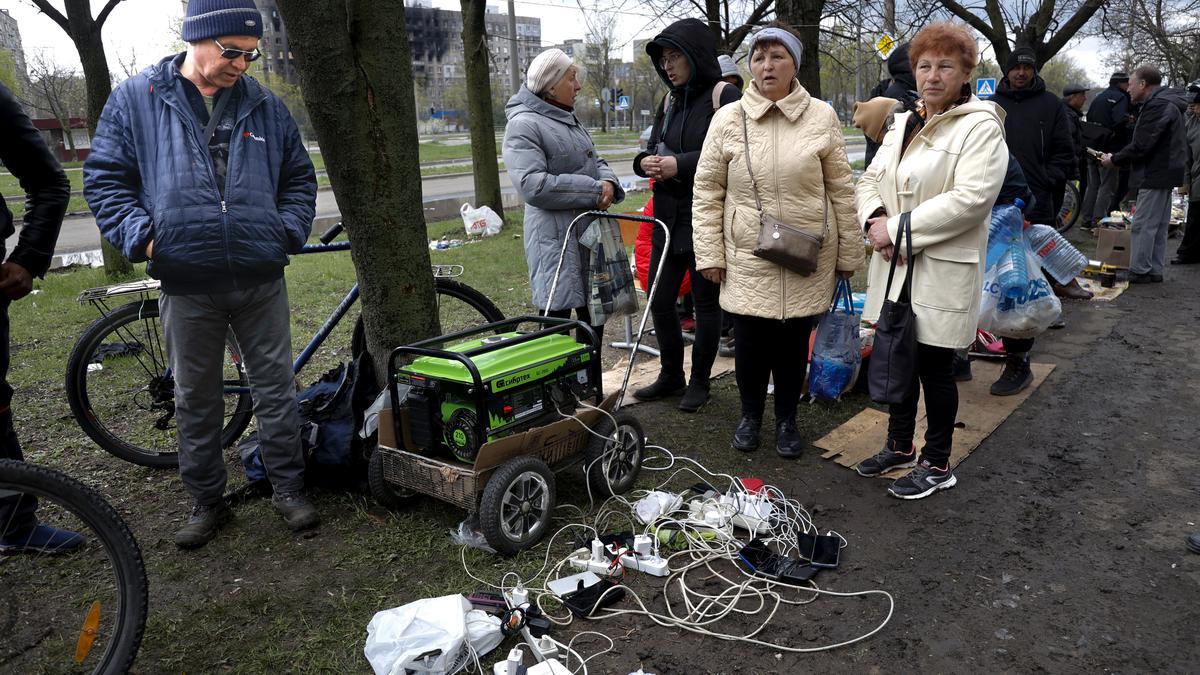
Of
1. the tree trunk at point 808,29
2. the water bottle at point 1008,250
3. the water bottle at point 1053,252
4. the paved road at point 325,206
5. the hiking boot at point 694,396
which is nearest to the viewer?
the water bottle at point 1008,250

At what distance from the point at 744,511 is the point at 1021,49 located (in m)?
4.35

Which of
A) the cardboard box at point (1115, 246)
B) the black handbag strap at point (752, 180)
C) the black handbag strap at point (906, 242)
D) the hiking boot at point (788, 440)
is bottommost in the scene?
the hiking boot at point (788, 440)

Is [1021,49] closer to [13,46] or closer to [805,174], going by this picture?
[805,174]

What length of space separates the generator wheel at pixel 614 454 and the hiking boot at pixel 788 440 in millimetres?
836

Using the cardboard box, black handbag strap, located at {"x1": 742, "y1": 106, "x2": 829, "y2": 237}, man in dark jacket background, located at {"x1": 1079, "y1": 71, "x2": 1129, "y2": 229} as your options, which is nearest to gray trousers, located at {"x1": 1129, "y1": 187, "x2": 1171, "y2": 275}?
the cardboard box

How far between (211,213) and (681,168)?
7.93 feet

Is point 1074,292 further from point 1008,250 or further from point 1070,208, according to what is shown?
point 1070,208

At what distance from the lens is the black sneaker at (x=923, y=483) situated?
11.9 feet

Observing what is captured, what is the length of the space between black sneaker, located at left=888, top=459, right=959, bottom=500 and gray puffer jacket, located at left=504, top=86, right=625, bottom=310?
1.86m

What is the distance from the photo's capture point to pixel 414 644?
246 cm

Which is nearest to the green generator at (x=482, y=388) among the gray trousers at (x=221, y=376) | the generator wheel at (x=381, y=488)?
the generator wheel at (x=381, y=488)

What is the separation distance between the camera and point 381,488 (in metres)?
3.39

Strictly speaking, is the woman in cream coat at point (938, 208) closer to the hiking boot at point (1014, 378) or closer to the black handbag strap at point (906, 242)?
the black handbag strap at point (906, 242)

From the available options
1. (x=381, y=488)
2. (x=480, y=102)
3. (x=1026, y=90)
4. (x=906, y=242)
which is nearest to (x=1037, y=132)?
(x=1026, y=90)
